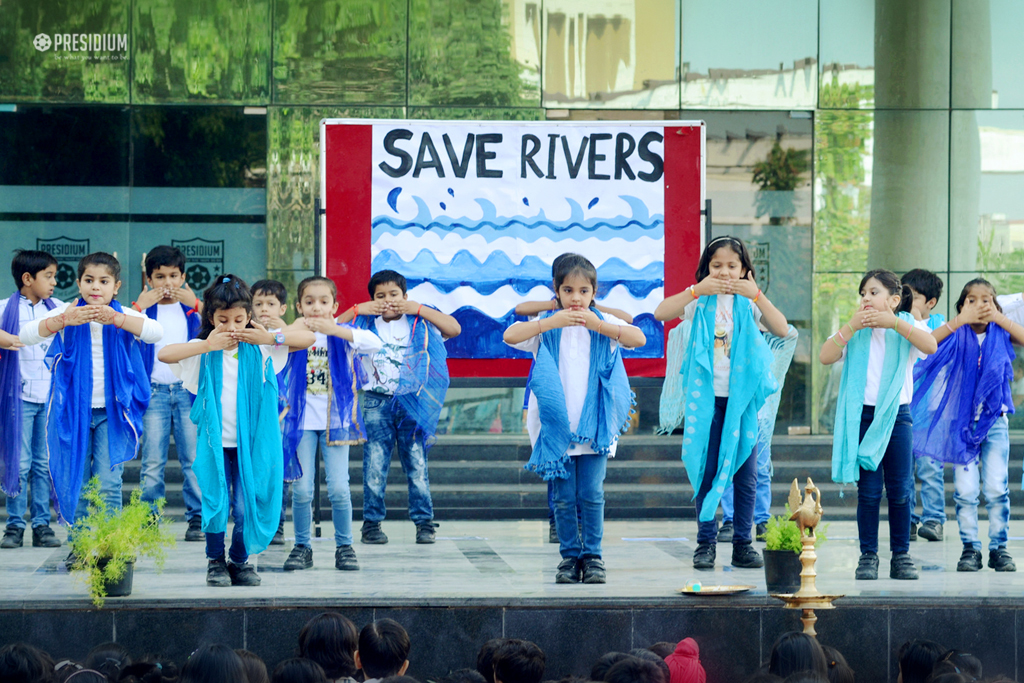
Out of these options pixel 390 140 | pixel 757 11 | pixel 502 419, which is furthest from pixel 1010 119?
pixel 390 140

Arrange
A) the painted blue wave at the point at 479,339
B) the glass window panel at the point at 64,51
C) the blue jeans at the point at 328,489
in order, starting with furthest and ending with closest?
1. the glass window panel at the point at 64,51
2. the painted blue wave at the point at 479,339
3. the blue jeans at the point at 328,489

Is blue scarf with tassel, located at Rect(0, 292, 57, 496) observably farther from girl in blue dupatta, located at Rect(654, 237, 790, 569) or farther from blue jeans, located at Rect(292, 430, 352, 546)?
girl in blue dupatta, located at Rect(654, 237, 790, 569)

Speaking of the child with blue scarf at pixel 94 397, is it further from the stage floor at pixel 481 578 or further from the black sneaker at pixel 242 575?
the black sneaker at pixel 242 575

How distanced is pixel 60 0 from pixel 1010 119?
8.36 meters

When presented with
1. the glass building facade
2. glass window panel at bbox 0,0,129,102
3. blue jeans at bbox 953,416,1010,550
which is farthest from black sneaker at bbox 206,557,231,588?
glass window panel at bbox 0,0,129,102

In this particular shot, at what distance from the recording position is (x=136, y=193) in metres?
11.2

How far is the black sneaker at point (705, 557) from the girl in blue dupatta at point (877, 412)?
680mm

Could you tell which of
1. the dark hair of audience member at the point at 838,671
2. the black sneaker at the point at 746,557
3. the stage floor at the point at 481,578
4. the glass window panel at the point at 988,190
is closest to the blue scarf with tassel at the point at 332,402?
the stage floor at the point at 481,578

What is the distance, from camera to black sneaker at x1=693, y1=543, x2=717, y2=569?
6152 millimetres

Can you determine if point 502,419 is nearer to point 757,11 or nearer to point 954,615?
point 757,11

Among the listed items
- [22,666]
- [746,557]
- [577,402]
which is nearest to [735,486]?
[746,557]

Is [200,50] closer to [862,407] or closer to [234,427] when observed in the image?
[234,427]

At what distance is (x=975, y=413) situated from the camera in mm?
6578

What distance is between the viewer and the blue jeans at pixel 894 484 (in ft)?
20.0
